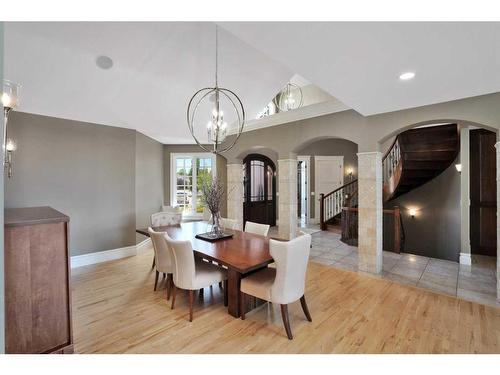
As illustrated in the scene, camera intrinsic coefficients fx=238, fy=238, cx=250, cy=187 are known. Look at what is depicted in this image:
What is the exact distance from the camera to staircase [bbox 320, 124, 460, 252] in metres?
4.98

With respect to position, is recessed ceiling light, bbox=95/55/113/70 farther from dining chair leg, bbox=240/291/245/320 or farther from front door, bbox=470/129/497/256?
front door, bbox=470/129/497/256

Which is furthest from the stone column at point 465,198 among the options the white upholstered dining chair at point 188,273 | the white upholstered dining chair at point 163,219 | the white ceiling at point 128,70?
the white upholstered dining chair at point 163,219

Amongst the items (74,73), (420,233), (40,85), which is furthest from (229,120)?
(420,233)

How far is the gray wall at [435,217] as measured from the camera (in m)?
5.71

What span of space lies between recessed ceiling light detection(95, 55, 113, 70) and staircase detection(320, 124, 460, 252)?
5.35 metres

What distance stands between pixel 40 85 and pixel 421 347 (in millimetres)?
5352

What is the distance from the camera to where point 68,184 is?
4082 mm

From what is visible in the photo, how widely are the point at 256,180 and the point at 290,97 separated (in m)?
3.09

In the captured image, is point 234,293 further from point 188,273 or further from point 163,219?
point 163,219

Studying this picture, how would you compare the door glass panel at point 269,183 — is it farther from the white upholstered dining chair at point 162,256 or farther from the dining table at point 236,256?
the white upholstered dining chair at point 162,256

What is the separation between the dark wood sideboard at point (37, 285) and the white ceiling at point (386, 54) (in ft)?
6.25

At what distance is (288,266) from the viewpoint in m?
2.16

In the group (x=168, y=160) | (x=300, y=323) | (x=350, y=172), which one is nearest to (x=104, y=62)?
(x=168, y=160)
